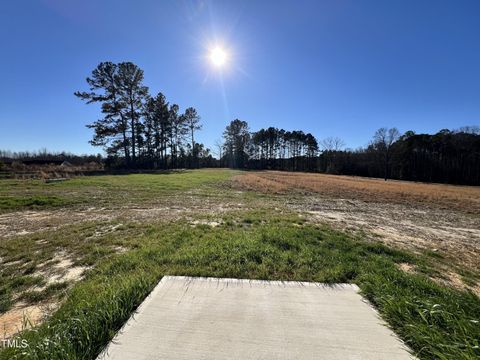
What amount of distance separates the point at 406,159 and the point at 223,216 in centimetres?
6639

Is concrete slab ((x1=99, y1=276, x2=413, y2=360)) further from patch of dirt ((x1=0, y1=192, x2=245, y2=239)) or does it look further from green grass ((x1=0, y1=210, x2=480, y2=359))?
patch of dirt ((x1=0, y1=192, x2=245, y2=239))

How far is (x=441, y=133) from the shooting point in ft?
188

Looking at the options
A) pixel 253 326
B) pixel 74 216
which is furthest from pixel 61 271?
pixel 74 216

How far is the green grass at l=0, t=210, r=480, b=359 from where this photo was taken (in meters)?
2.12

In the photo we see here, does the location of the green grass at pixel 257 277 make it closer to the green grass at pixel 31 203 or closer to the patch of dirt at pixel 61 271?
the patch of dirt at pixel 61 271

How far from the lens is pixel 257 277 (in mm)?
3590

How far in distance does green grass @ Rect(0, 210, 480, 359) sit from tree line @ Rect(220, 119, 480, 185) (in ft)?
185

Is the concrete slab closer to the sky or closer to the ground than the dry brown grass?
closer to the sky

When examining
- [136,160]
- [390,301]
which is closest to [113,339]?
[390,301]

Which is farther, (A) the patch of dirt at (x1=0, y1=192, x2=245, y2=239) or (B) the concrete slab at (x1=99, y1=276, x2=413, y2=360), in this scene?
(A) the patch of dirt at (x1=0, y1=192, x2=245, y2=239)

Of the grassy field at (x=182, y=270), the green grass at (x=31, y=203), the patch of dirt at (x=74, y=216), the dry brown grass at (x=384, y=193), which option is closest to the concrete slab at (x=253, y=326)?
the grassy field at (x=182, y=270)

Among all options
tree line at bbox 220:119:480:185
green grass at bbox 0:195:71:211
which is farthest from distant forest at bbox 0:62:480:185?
green grass at bbox 0:195:71:211

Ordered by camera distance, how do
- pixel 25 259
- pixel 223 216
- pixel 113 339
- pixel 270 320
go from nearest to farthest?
pixel 113 339 < pixel 270 320 < pixel 25 259 < pixel 223 216

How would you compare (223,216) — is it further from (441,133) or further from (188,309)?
(441,133)
